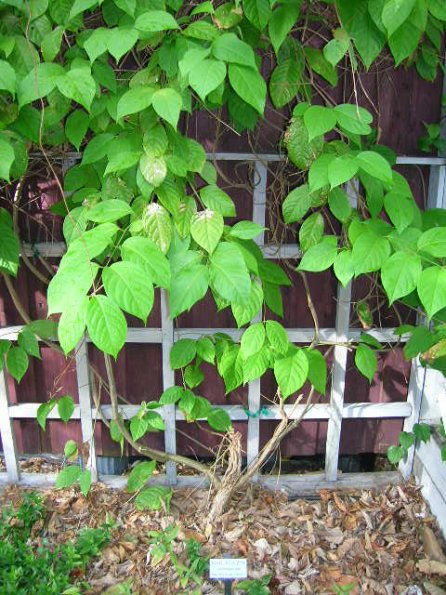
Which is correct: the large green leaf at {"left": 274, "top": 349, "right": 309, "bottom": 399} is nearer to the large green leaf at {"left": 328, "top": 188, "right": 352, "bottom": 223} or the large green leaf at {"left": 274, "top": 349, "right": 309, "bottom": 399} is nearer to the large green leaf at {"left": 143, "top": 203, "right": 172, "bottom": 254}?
the large green leaf at {"left": 328, "top": 188, "right": 352, "bottom": 223}

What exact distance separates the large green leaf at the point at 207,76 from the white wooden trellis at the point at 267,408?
0.58 m

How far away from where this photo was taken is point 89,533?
1747 mm

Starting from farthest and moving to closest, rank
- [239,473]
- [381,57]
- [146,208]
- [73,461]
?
1. [73,461]
2. [239,473]
3. [381,57]
4. [146,208]

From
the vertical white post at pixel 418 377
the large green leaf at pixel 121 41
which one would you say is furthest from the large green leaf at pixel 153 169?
the vertical white post at pixel 418 377

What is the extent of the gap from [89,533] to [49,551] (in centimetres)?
13

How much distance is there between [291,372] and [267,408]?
0.48 metres

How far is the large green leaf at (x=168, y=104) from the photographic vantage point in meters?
1.10

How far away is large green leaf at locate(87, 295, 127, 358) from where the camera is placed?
3.06 ft

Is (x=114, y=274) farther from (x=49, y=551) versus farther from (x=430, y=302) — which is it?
(x=49, y=551)

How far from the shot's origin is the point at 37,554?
1.71 meters

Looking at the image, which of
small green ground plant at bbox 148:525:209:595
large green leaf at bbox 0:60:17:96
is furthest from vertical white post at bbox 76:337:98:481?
large green leaf at bbox 0:60:17:96

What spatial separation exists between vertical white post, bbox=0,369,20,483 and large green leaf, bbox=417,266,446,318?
139cm

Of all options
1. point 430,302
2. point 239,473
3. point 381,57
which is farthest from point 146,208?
point 239,473

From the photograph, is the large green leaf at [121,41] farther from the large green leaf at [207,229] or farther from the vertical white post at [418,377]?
the vertical white post at [418,377]
